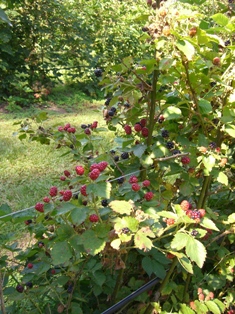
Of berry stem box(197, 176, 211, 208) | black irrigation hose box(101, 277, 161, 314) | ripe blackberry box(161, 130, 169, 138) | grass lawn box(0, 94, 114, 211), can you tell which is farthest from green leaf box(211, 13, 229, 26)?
grass lawn box(0, 94, 114, 211)

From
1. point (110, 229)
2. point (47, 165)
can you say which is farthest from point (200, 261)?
point (47, 165)

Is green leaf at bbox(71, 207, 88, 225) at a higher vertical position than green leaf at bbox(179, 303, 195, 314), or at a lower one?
higher

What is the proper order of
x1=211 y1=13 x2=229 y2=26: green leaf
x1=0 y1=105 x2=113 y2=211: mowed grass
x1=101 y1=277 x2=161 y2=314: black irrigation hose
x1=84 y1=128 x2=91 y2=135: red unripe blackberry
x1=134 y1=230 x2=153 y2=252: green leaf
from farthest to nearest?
x1=0 y1=105 x2=113 y2=211: mowed grass, x1=84 y1=128 x2=91 y2=135: red unripe blackberry, x1=101 y1=277 x2=161 y2=314: black irrigation hose, x1=211 y1=13 x2=229 y2=26: green leaf, x1=134 y1=230 x2=153 y2=252: green leaf

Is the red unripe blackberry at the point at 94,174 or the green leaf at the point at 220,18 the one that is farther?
the green leaf at the point at 220,18

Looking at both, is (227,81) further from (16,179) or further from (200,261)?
(16,179)

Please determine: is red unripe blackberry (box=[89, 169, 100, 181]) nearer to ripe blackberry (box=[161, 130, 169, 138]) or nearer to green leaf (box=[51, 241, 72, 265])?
green leaf (box=[51, 241, 72, 265])

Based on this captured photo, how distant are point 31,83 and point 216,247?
15.9ft

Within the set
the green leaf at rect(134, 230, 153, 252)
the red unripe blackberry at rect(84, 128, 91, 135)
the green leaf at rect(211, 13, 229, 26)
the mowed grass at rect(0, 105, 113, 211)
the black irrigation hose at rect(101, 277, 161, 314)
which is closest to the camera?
the green leaf at rect(134, 230, 153, 252)

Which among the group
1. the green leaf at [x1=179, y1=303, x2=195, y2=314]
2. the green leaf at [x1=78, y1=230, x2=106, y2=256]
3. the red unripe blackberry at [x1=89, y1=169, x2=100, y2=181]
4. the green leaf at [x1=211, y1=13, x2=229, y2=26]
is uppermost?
the green leaf at [x1=211, y1=13, x2=229, y2=26]

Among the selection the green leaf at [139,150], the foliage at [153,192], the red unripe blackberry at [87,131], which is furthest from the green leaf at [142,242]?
the red unripe blackberry at [87,131]

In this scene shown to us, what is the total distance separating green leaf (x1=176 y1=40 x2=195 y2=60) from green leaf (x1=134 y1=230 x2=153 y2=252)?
391 mm

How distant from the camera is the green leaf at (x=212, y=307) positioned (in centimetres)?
112

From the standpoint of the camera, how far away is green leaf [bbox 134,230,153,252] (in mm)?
765

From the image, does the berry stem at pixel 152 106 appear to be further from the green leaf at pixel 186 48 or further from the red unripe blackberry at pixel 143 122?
the green leaf at pixel 186 48
